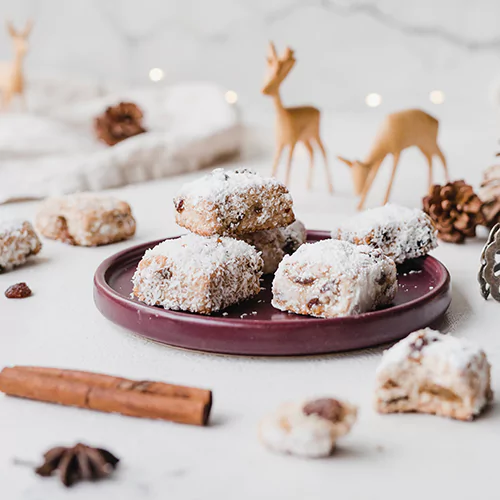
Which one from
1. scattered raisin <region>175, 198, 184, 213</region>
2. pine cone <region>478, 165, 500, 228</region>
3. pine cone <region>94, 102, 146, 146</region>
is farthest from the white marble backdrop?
scattered raisin <region>175, 198, 184, 213</region>

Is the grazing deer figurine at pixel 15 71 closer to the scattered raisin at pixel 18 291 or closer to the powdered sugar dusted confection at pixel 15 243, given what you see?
the powdered sugar dusted confection at pixel 15 243

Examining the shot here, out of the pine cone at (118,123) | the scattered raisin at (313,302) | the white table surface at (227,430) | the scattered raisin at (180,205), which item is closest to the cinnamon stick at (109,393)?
the white table surface at (227,430)

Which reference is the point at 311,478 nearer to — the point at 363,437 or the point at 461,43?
the point at 363,437

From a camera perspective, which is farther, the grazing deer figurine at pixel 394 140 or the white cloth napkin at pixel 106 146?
the white cloth napkin at pixel 106 146

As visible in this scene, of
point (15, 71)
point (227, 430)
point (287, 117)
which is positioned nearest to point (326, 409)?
point (227, 430)

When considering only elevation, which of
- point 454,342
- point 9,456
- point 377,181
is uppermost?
point 454,342

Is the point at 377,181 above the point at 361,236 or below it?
below

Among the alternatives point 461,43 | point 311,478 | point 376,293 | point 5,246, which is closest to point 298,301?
point 376,293
